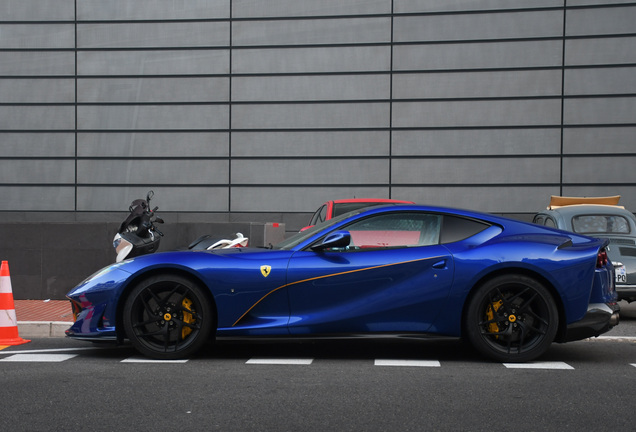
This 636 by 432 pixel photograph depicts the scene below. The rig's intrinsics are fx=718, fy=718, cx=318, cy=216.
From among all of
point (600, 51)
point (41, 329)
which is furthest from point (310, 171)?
point (41, 329)

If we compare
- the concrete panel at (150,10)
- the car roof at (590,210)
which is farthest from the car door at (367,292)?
the concrete panel at (150,10)

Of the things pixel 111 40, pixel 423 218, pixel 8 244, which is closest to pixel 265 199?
pixel 111 40

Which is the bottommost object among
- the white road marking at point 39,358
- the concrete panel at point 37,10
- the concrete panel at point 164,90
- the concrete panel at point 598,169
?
the white road marking at point 39,358

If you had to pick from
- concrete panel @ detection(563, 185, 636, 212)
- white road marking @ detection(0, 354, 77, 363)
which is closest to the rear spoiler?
concrete panel @ detection(563, 185, 636, 212)

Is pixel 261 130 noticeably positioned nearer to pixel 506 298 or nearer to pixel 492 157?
pixel 492 157

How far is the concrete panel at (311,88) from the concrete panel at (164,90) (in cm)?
44

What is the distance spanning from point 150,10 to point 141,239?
935 cm

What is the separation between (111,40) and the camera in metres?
16.4

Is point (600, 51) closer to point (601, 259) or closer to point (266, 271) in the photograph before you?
point (601, 259)

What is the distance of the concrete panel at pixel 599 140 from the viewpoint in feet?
50.4

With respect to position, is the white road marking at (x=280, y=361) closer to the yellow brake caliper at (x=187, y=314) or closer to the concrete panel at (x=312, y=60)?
the yellow brake caliper at (x=187, y=314)

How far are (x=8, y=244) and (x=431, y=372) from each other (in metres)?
7.32

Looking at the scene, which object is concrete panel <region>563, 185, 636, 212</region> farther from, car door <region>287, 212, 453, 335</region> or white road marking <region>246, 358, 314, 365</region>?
white road marking <region>246, 358, 314, 365</region>

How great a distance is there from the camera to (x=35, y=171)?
1655 centimetres
